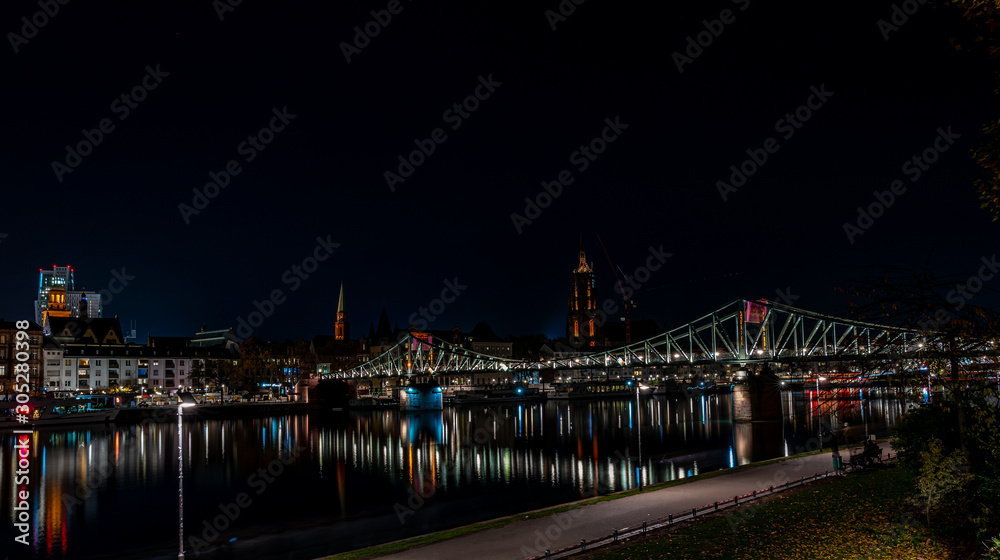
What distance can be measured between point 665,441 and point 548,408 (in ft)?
169

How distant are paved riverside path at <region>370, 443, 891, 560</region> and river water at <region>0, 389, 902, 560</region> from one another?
4418 millimetres

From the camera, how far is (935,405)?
1817cm

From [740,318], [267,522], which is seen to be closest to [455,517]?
[267,522]

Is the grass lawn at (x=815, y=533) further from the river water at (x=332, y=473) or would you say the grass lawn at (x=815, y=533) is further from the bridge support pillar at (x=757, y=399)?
the bridge support pillar at (x=757, y=399)

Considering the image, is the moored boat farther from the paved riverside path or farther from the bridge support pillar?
the paved riverside path

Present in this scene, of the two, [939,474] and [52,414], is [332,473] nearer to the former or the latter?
[939,474]

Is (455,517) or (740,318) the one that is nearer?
(455,517)

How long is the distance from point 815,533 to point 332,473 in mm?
35306

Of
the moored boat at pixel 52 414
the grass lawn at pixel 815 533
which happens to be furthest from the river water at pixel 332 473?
the moored boat at pixel 52 414

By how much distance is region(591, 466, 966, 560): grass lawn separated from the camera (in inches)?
572

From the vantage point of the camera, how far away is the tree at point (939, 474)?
15344mm

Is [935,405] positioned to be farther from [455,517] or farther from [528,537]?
[455,517]

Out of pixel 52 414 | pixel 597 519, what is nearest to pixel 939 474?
pixel 597 519

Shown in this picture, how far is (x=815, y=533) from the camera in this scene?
16203mm
